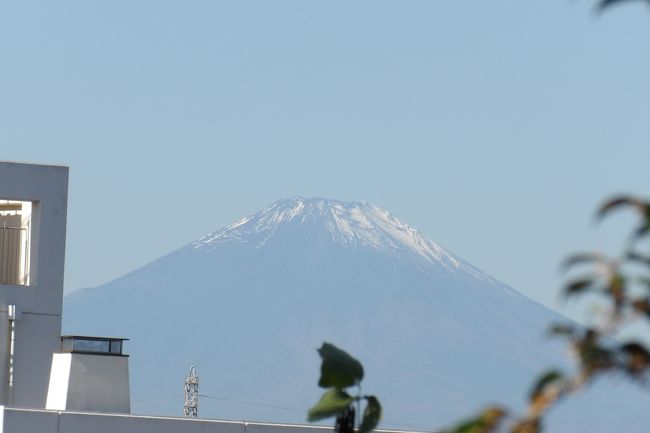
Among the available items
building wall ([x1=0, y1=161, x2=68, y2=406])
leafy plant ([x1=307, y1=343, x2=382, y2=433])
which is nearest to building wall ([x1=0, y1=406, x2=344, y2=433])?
building wall ([x1=0, y1=161, x2=68, y2=406])

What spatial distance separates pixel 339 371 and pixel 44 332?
29.9 metres

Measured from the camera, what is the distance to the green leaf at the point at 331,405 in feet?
16.7

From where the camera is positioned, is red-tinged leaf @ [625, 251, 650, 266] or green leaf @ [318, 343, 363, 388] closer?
red-tinged leaf @ [625, 251, 650, 266]

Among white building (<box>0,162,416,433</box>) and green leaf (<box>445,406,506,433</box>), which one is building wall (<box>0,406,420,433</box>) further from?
green leaf (<box>445,406,506,433</box>)

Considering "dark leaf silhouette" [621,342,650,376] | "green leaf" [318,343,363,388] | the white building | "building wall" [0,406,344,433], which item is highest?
the white building

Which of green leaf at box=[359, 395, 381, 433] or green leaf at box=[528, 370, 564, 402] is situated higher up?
green leaf at box=[359, 395, 381, 433]

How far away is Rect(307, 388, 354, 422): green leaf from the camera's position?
508 centimetres

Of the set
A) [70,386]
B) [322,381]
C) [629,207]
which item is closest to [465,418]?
[629,207]

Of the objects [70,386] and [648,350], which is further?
[70,386]

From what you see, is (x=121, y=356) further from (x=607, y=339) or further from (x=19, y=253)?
(x=607, y=339)

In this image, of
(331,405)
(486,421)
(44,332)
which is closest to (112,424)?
(44,332)

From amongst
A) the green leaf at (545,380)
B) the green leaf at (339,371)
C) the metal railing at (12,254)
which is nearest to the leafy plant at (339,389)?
the green leaf at (339,371)

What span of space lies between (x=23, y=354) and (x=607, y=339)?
104 ft

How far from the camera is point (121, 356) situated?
108 feet
